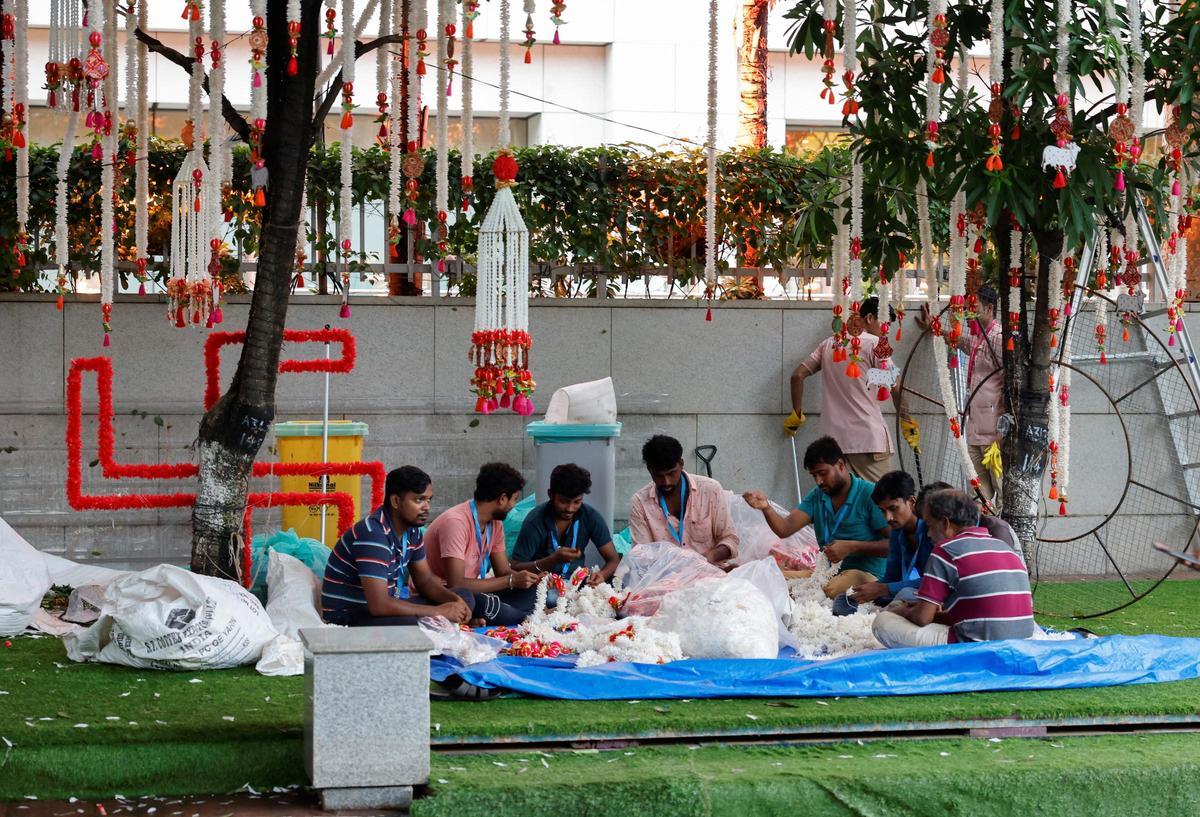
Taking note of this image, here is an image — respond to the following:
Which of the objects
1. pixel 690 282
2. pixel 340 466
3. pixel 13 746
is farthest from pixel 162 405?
pixel 13 746

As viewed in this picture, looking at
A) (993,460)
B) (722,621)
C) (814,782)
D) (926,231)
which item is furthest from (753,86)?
(814,782)

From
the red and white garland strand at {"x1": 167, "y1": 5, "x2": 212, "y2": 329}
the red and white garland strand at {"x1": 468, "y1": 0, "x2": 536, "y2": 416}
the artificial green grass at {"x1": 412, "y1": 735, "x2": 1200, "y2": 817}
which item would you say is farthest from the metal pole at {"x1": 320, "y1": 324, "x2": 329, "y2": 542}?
the artificial green grass at {"x1": 412, "y1": 735, "x2": 1200, "y2": 817}

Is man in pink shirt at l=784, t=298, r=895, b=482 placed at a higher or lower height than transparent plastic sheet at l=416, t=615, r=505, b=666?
higher

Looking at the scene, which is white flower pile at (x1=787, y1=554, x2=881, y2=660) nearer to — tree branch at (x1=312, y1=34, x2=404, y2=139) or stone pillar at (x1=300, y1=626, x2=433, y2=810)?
stone pillar at (x1=300, y1=626, x2=433, y2=810)

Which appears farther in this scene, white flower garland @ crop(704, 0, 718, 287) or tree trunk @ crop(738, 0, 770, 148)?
tree trunk @ crop(738, 0, 770, 148)

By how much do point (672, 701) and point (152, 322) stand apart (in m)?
4.75

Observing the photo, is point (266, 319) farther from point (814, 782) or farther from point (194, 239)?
point (814, 782)

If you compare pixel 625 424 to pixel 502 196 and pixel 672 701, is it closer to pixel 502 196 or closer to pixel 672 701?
pixel 502 196

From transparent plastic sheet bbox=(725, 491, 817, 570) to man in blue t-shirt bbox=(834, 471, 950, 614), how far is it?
802 mm

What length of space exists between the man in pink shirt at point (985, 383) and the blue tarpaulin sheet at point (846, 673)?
10.0 ft

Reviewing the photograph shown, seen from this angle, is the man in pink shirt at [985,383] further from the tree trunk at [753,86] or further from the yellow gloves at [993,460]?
the tree trunk at [753,86]

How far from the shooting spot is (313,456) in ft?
26.1

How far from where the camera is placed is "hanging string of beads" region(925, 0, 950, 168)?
19.6 ft

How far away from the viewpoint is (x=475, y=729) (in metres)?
4.57
